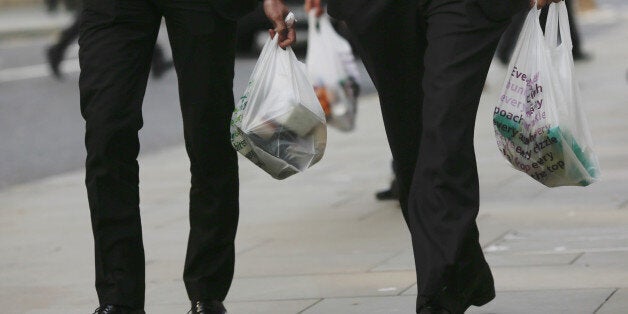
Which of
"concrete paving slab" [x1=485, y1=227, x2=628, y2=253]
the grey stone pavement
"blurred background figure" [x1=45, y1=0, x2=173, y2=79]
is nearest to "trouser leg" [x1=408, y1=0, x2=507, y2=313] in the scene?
the grey stone pavement

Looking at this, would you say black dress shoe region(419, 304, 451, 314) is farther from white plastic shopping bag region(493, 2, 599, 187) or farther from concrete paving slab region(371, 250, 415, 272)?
concrete paving slab region(371, 250, 415, 272)

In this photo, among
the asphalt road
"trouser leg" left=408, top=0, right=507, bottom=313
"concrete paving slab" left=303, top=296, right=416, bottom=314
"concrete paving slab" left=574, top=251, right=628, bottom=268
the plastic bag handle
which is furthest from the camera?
the asphalt road

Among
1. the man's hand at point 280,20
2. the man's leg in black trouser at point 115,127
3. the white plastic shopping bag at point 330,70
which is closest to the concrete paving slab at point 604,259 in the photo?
the man's hand at point 280,20

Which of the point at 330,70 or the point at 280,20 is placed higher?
the point at 280,20

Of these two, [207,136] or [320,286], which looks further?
[320,286]

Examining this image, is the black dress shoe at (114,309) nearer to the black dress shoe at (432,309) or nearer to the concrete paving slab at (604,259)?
the black dress shoe at (432,309)

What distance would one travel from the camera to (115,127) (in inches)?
151

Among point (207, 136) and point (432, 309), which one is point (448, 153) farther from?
point (207, 136)

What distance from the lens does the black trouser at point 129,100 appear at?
152 inches

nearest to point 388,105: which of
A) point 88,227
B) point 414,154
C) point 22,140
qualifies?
point 414,154

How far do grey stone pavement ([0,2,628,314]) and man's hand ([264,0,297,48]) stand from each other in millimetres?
891

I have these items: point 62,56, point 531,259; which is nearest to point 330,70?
point 531,259

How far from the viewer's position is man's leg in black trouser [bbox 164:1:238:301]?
3.94 m

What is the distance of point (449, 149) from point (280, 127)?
1.98 ft
